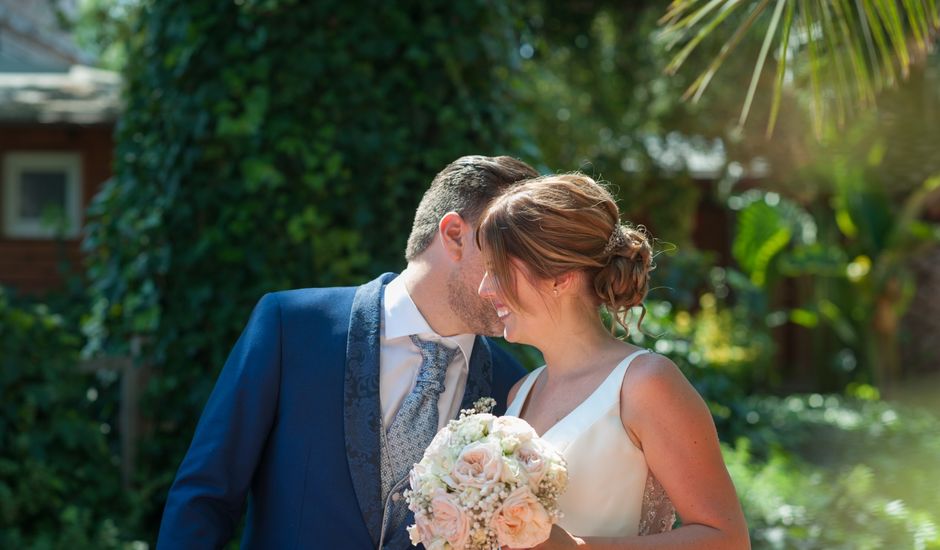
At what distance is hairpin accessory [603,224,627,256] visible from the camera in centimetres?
228

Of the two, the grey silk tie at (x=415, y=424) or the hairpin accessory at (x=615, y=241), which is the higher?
the hairpin accessory at (x=615, y=241)

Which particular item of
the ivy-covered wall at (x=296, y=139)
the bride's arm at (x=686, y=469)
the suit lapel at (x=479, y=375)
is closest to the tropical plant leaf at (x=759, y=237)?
the ivy-covered wall at (x=296, y=139)

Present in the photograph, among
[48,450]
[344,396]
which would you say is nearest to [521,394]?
[344,396]

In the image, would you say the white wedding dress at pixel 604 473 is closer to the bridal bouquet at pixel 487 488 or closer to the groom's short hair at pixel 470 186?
the bridal bouquet at pixel 487 488

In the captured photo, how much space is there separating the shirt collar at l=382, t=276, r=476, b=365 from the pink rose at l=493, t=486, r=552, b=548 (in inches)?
29.6

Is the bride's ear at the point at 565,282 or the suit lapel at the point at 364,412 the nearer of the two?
the bride's ear at the point at 565,282

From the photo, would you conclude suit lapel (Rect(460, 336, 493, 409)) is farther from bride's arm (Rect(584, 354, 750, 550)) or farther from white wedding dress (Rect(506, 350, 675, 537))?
bride's arm (Rect(584, 354, 750, 550))

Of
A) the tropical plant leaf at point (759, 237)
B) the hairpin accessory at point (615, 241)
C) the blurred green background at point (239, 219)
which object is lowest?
the tropical plant leaf at point (759, 237)

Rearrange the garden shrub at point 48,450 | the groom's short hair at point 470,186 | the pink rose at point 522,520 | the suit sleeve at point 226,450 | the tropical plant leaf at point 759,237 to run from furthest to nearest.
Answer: the tropical plant leaf at point 759,237 < the garden shrub at point 48,450 < the groom's short hair at point 470,186 < the suit sleeve at point 226,450 < the pink rose at point 522,520

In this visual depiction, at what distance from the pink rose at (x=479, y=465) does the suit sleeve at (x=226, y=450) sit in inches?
26.9

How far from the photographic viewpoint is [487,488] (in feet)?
6.42

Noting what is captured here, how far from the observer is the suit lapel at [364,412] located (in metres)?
2.46

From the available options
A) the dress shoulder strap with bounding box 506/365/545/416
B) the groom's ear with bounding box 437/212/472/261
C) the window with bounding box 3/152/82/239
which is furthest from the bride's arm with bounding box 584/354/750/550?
the window with bounding box 3/152/82/239

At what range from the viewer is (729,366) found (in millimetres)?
12508
